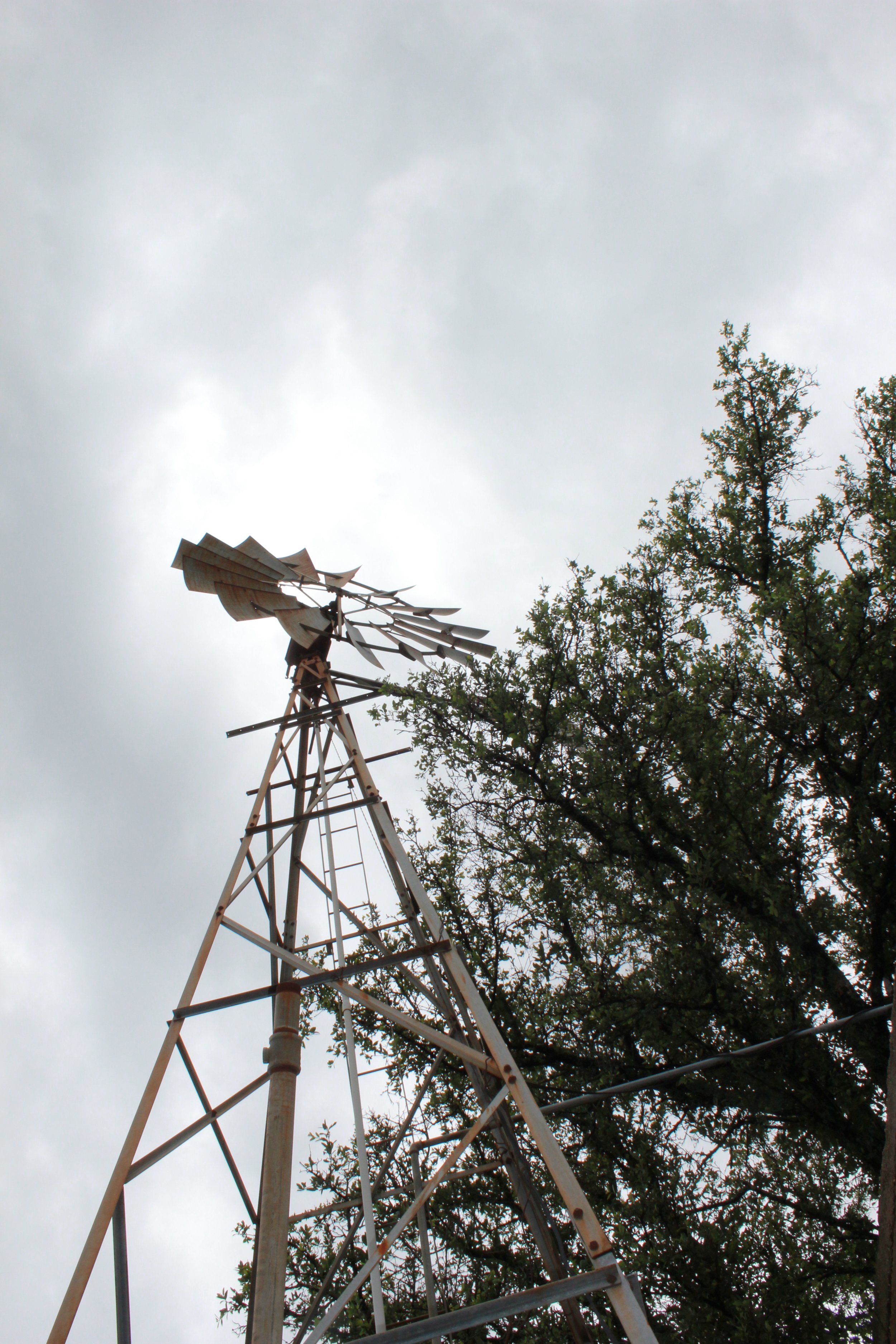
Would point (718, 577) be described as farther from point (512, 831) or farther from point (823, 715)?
point (512, 831)

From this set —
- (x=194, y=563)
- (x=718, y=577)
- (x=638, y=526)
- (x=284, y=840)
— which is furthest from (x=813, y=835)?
(x=194, y=563)

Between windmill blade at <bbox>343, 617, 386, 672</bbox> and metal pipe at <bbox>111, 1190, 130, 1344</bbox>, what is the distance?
5300 millimetres

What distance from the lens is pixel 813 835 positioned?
9.18 m

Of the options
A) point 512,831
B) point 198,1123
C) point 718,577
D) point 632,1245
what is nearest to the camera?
point 198,1123

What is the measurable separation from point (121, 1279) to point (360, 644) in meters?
5.61

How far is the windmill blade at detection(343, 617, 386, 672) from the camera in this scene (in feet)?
28.0

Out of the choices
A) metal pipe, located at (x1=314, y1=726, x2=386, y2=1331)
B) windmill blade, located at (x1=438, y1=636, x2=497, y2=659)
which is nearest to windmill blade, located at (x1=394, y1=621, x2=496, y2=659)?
windmill blade, located at (x1=438, y1=636, x2=497, y2=659)

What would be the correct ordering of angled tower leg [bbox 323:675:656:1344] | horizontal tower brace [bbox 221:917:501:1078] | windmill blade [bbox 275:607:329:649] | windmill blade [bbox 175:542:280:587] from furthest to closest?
windmill blade [bbox 275:607:329:649] → windmill blade [bbox 175:542:280:587] → horizontal tower brace [bbox 221:917:501:1078] → angled tower leg [bbox 323:675:656:1344]

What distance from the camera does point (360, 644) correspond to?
28.1ft

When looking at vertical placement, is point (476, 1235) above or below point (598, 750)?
below

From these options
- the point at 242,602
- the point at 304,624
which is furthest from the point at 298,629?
the point at 242,602

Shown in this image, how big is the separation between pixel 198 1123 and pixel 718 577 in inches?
399

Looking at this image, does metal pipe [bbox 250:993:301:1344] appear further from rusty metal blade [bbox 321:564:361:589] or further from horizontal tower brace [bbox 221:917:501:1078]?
rusty metal blade [bbox 321:564:361:589]

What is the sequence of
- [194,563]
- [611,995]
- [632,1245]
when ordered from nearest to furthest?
[194,563] < [632,1245] < [611,995]
